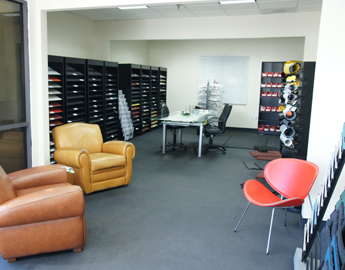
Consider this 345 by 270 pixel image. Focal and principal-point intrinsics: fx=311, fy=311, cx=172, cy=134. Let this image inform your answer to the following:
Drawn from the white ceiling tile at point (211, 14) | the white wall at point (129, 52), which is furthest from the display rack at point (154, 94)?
the white ceiling tile at point (211, 14)

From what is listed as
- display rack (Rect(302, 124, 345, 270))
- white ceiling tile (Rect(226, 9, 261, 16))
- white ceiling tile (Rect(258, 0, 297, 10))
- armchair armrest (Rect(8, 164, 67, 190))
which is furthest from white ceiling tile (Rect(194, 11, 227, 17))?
display rack (Rect(302, 124, 345, 270))

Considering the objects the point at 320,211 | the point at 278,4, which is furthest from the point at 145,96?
the point at 320,211

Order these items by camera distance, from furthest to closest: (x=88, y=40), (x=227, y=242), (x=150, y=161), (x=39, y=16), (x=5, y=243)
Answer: (x=88, y=40) → (x=150, y=161) → (x=39, y=16) → (x=227, y=242) → (x=5, y=243)

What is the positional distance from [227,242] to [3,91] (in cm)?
289

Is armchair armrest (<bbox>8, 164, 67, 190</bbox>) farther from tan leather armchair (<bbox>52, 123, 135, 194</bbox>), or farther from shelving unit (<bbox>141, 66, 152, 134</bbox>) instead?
shelving unit (<bbox>141, 66, 152, 134</bbox>)

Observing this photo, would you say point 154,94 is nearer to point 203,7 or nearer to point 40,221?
point 203,7

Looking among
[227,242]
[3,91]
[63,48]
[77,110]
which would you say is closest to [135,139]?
[77,110]

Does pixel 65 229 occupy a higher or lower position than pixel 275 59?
lower

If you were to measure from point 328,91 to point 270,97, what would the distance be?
243 inches

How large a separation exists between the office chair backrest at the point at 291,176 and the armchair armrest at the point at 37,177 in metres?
2.04

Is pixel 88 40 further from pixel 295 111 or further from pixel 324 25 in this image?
pixel 324 25

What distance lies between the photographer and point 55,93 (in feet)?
16.4

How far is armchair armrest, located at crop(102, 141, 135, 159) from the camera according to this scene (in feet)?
13.6

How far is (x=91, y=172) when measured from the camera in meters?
3.85
